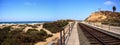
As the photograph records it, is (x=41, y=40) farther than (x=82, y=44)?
Yes

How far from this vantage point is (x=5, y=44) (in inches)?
864

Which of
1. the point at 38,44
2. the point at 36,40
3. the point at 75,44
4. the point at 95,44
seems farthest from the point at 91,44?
the point at 36,40

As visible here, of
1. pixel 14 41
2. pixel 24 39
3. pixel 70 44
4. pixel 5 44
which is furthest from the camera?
pixel 24 39

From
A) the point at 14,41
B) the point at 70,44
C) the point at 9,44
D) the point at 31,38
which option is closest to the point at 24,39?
the point at 31,38

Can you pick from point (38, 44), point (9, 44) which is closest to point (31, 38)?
point (38, 44)

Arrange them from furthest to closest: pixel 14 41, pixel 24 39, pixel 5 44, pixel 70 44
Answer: pixel 24 39
pixel 14 41
pixel 5 44
pixel 70 44

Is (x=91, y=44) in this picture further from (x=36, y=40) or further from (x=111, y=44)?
(x=36, y=40)

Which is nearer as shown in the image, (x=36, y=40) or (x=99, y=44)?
(x=99, y=44)

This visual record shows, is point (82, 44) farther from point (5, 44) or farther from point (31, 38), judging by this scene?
point (31, 38)

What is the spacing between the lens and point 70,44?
617 inches

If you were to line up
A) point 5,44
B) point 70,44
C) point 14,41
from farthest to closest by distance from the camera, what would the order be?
point 14,41 → point 5,44 → point 70,44

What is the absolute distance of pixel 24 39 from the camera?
26.5 meters

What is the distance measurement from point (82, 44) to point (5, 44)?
375 inches

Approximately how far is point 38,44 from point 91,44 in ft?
30.6
